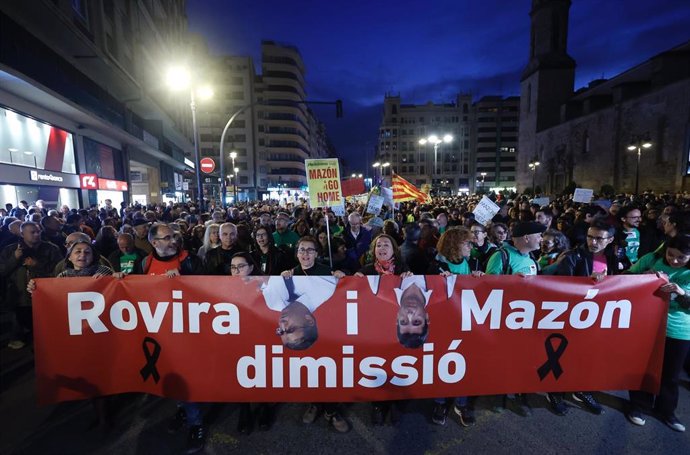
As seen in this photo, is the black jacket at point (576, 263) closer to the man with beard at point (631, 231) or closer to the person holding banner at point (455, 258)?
the person holding banner at point (455, 258)

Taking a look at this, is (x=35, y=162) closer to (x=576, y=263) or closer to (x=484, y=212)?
(x=484, y=212)

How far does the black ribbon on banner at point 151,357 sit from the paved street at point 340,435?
1.69 feet

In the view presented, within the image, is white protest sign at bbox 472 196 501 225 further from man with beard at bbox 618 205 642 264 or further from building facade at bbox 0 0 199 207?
building facade at bbox 0 0 199 207

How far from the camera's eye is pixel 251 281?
130 inches

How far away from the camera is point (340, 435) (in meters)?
3.35

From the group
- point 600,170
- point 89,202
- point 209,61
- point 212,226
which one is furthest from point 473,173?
point 212,226

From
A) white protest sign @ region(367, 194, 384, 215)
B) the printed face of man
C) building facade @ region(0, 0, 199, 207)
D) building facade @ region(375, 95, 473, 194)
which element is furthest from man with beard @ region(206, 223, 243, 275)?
building facade @ region(375, 95, 473, 194)

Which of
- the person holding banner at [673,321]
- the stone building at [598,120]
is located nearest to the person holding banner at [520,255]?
the person holding banner at [673,321]

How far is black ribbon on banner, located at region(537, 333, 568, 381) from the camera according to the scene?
3479 millimetres

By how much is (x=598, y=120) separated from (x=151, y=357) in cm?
5659

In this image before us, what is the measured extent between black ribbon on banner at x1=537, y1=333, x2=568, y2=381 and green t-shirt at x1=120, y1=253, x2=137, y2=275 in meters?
5.07

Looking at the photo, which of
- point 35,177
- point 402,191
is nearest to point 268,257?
point 402,191

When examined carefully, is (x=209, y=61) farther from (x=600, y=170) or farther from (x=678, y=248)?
(x=678, y=248)

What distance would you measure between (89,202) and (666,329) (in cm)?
2254
